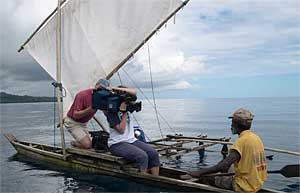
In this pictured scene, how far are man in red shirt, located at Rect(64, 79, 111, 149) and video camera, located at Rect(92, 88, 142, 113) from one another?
4.17 ft

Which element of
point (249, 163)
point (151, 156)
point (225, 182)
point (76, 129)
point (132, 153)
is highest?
point (76, 129)

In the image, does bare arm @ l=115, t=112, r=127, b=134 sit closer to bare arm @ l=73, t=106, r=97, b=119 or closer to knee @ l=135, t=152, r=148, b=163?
knee @ l=135, t=152, r=148, b=163

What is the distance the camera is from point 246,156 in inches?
281

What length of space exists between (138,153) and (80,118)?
277 centimetres

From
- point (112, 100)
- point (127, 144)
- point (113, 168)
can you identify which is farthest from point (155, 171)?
point (112, 100)

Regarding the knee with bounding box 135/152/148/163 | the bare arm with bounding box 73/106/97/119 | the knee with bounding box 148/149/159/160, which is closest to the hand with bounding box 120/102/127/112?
the knee with bounding box 135/152/148/163

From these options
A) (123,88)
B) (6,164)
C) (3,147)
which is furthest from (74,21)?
(3,147)

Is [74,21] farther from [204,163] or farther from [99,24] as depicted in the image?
[204,163]

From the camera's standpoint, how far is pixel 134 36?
12.8m

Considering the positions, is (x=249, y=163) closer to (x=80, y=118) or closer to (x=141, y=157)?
(x=141, y=157)

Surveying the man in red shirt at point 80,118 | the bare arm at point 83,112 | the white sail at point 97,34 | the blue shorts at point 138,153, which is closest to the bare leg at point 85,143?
the man in red shirt at point 80,118

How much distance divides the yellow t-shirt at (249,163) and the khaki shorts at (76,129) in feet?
18.5

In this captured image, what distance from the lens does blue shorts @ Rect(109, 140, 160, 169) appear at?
9703 millimetres

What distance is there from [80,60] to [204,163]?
21.4 ft
